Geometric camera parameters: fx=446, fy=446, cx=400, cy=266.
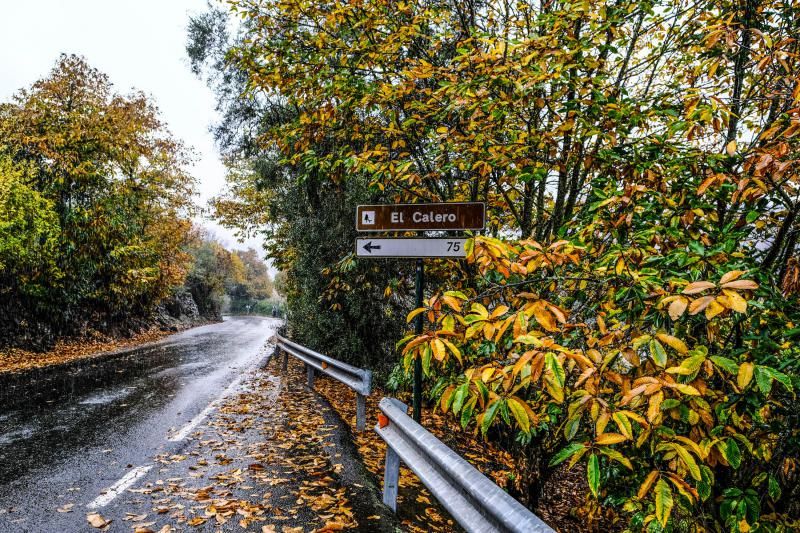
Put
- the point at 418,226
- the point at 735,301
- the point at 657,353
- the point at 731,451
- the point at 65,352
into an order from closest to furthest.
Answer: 1. the point at 735,301
2. the point at 657,353
3. the point at 731,451
4. the point at 418,226
5. the point at 65,352

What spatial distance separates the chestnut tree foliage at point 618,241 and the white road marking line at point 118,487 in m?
3.08

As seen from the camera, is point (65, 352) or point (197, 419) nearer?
point (197, 419)

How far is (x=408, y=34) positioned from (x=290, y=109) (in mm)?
7202

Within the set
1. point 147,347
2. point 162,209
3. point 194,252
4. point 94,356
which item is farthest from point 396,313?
point 194,252

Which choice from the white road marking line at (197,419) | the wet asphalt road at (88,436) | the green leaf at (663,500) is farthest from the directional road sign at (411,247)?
the white road marking line at (197,419)

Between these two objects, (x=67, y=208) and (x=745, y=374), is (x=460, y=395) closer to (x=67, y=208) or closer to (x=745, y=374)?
(x=745, y=374)

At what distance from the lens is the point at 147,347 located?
16969 mm

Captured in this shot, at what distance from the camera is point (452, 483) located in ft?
8.73

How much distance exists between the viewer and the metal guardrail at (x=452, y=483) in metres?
1.99

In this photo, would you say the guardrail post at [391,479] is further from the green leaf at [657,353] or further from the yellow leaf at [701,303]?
the yellow leaf at [701,303]

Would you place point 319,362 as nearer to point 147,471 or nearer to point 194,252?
point 147,471

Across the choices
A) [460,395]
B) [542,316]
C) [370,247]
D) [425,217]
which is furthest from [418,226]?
[460,395]

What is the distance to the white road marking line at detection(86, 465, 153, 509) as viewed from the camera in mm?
3990

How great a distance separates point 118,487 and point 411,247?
371cm
